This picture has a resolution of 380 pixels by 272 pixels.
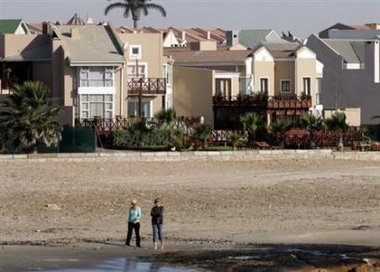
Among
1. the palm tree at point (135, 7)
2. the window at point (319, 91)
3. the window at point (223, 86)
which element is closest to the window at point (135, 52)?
the window at point (223, 86)

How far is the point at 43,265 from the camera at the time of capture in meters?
26.5

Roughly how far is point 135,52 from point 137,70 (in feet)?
3.54

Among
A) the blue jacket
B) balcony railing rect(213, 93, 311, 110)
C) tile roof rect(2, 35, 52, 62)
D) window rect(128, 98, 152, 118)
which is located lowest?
the blue jacket

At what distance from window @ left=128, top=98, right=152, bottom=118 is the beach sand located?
14952 millimetres

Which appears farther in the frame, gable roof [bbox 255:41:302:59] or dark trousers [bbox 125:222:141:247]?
gable roof [bbox 255:41:302:59]

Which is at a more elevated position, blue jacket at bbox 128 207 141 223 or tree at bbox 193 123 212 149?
tree at bbox 193 123 212 149

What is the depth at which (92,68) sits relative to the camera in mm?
70375

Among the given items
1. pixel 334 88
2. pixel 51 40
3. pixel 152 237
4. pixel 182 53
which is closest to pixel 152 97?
pixel 51 40

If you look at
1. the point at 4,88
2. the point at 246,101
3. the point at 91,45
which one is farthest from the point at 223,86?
the point at 4,88

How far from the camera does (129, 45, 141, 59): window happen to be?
2879 inches

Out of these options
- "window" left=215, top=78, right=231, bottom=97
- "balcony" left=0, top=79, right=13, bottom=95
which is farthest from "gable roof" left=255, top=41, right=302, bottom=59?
"balcony" left=0, top=79, right=13, bottom=95

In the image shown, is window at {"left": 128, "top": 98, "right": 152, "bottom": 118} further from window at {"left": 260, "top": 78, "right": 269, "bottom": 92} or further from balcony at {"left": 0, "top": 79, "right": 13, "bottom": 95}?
window at {"left": 260, "top": 78, "right": 269, "bottom": 92}

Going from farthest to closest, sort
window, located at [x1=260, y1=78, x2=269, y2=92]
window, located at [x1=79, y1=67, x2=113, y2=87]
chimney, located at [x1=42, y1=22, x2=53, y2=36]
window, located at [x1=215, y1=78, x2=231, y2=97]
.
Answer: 1. window, located at [x1=260, y1=78, x2=269, y2=92]
2. window, located at [x1=215, y1=78, x2=231, y2=97]
3. chimney, located at [x1=42, y1=22, x2=53, y2=36]
4. window, located at [x1=79, y1=67, x2=113, y2=87]

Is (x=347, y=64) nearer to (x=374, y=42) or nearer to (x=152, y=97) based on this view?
(x=374, y=42)
